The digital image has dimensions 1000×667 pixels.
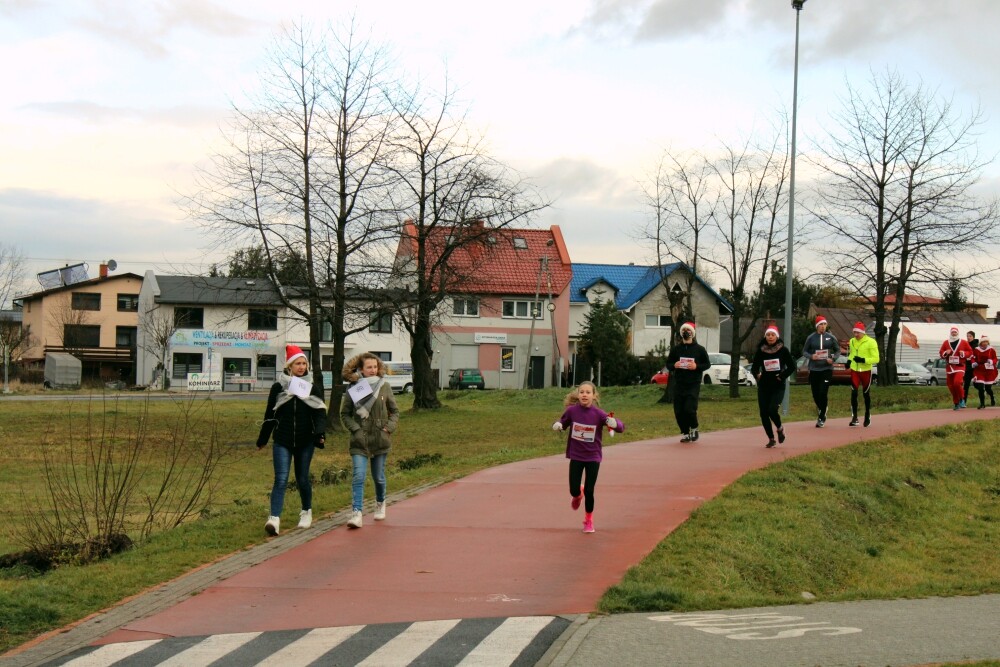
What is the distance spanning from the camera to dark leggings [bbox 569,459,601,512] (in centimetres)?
1039

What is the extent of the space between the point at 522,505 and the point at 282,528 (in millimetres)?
2571

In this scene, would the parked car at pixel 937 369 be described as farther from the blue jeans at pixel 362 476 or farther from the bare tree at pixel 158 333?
the blue jeans at pixel 362 476

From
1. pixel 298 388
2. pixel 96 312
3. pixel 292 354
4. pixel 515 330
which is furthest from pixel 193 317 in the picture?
pixel 298 388

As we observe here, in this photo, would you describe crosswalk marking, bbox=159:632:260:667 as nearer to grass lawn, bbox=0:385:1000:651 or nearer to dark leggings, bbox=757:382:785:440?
grass lawn, bbox=0:385:1000:651

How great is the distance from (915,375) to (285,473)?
46991 millimetres

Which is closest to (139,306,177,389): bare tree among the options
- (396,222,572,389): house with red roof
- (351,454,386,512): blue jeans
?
(396,222,572,389): house with red roof

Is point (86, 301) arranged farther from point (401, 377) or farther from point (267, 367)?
point (401, 377)

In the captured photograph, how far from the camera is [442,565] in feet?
29.8

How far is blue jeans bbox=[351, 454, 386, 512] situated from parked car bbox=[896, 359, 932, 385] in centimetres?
4546

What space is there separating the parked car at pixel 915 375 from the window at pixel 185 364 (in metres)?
42.4

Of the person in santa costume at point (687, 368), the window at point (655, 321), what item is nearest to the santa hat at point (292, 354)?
the person in santa costume at point (687, 368)

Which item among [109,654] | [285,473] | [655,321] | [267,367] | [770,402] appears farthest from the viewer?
[655,321]

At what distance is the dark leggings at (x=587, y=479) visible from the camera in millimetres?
10391

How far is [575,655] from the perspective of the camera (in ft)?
21.2
